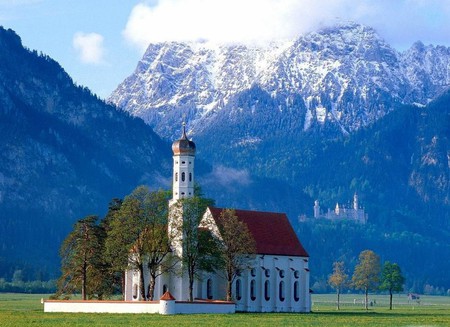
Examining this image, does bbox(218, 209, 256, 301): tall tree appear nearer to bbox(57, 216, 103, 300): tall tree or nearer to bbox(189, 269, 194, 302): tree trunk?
bbox(189, 269, 194, 302): tree trunk

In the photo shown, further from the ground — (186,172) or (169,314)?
(186,172)

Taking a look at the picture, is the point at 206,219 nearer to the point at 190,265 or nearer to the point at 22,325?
the point at 190,265

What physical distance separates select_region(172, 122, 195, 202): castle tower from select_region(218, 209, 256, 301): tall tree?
605 centimetres

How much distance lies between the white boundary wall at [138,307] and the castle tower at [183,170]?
2006cm

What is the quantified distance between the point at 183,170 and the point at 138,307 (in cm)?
2710

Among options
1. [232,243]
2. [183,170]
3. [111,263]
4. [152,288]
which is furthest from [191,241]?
[183,170]

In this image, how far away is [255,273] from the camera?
616 ft

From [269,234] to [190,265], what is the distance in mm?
19055

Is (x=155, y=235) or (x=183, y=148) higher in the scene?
(x=183, y=148)

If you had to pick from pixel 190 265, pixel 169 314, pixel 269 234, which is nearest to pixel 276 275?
pixel 269 234

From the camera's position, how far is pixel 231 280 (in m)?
177

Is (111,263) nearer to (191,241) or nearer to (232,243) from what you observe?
(191,241)

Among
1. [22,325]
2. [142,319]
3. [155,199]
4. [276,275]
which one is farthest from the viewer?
[276,275]

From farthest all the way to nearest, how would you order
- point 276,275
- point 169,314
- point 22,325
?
1. point 276,275
2. point 169,314
3. point 22,325
